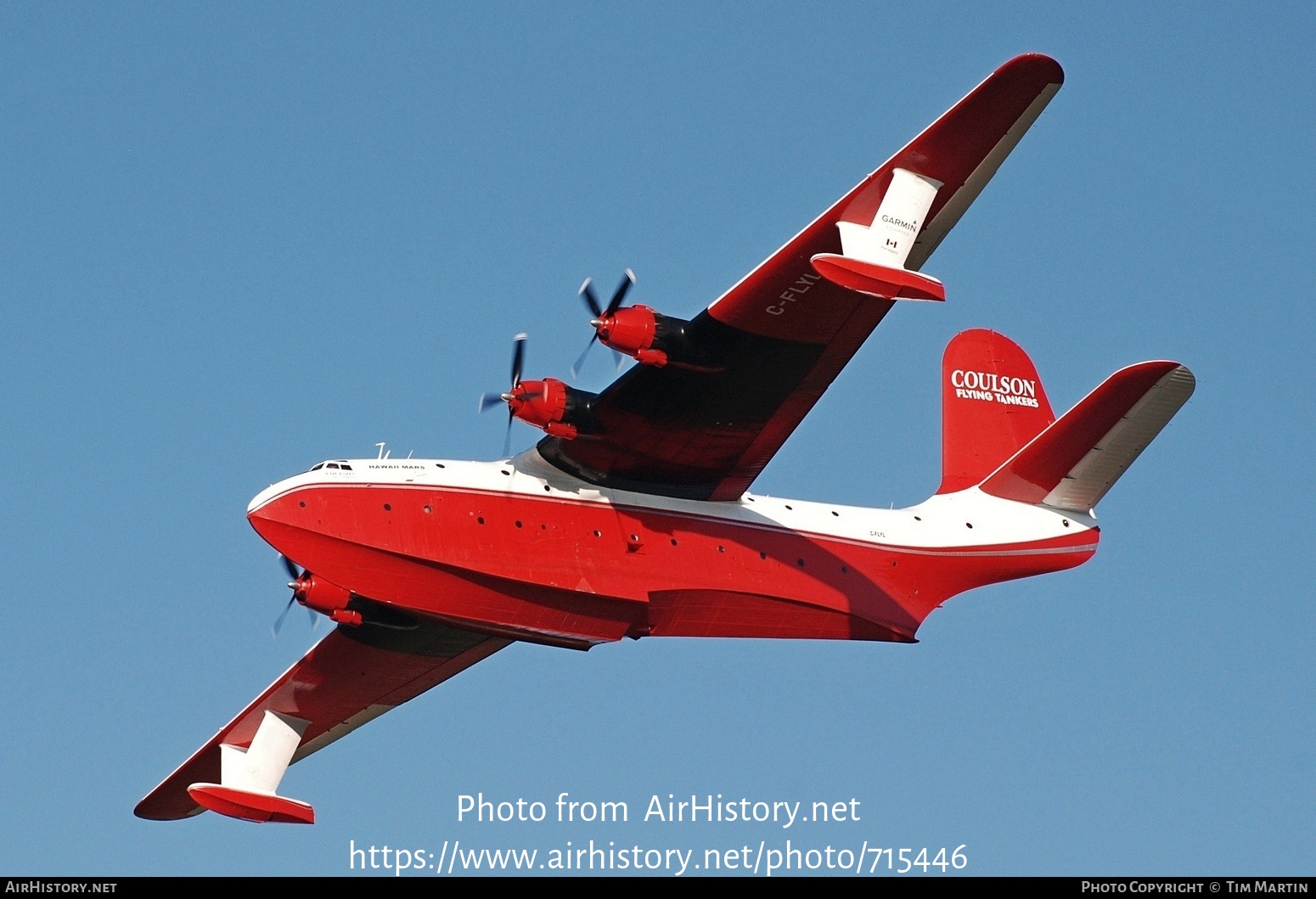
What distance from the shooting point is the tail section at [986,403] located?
109 feet

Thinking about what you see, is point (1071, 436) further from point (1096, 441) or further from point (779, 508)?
point (779, 508)

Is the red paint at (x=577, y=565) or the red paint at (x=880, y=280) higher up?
the red paint at (x=880, y=280)

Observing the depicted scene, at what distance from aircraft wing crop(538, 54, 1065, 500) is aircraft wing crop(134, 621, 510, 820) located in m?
5.03

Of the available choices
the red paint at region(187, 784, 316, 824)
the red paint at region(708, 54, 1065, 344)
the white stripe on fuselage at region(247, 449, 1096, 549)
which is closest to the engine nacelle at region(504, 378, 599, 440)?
the white stripe on fuselage at region(247, 449, 1096, 549)

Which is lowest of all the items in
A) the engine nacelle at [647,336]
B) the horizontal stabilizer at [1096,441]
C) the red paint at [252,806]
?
the red paint at [252,806]

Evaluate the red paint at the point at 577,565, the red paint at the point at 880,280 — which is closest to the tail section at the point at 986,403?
the red paint at the point at 577,565

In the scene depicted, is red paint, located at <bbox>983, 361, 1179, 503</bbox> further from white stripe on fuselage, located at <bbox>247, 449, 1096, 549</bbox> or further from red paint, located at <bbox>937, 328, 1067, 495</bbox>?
red paint, located at <bbox>937, 328, 1067, 495</bbox>

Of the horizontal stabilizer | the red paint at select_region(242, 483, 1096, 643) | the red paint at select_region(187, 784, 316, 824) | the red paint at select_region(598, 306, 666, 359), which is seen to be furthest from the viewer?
the red paint at select_region(187, 784, 316, 824)

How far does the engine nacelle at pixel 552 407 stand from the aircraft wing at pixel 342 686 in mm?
5102

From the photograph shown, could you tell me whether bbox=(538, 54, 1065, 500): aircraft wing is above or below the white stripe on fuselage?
above

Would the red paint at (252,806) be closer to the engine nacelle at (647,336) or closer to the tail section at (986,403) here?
the engine nacelle at (647,336)

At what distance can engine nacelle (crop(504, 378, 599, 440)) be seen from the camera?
26.9 metres

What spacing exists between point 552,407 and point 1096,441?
9115 millimetres

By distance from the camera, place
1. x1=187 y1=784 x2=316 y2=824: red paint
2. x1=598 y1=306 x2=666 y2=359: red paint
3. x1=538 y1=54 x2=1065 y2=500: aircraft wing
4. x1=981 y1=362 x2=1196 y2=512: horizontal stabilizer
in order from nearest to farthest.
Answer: x1=538 y1=54 x2=1065 y2=500: aircraft wing < x1=598 y1=306 x2=666 y2=359: red paint < x1=981 y1=362 x2=1196 y2=512: horizontal stabilizer < x1=187 y1=784 x2=316 y2=824: red paint
